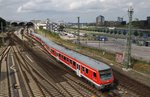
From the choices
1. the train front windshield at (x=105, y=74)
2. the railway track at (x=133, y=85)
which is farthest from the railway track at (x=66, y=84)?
the train front windshield at (x=105, y=74)

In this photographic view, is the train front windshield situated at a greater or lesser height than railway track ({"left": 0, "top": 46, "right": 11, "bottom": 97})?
greater

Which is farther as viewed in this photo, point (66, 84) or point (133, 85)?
point (66, 84)

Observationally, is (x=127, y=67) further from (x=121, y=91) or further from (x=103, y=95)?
(x=103, y=95)

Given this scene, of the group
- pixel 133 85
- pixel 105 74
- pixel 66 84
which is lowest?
pixel 133 85

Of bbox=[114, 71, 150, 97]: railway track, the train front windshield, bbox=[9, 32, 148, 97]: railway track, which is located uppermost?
the train front windshield

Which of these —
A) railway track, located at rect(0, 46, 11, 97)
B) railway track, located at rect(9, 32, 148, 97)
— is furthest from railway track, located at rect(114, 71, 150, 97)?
railway track, located at rect(0, 46, 11, 97)

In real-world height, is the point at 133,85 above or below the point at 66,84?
below

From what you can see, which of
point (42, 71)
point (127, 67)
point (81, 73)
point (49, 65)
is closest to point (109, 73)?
→ point (81, 73)

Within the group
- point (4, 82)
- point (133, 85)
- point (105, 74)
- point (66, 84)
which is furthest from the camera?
point (4, 82)

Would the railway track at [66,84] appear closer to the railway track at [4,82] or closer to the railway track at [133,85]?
the railway track at [133,85]

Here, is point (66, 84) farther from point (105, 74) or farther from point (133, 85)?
point (133, 85)

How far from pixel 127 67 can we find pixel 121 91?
36.1 ft

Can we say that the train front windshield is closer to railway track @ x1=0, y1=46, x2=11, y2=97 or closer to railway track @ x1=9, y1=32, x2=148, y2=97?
railway track @ x1=9, y1=32, x2=148, y2=97

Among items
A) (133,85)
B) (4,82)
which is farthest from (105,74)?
(4,82)
